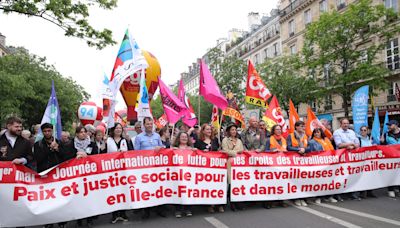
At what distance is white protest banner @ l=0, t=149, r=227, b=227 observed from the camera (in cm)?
520

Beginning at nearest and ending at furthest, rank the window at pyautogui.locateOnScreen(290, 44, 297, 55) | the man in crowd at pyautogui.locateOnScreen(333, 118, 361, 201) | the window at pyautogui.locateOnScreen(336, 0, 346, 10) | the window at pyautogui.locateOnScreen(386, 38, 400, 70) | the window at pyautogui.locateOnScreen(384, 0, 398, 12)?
the man in crowd at pyautogui.locateOnScreen(333, 118, 361, 201)
the window at pyautogui.locateOnScreen(384, 0, 398, 12)
the window at pyautogui.locateOnScreen(386, 38, 400, 70)
the window at pyautogui.locateOnScreen(336, 0, 346, 10)
the window at pyautogui.locateOnScreen(290, 44, 297, 55)

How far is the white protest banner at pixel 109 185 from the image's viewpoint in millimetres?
5195

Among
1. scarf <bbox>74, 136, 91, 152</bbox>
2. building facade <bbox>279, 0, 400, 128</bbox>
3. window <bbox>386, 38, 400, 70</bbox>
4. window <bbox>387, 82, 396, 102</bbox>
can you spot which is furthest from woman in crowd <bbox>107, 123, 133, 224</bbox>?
window <bbox>387, 82, 396, 102</bbox>

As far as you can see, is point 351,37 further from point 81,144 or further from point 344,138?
point 81,144

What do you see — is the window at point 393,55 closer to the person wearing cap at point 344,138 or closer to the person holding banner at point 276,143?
the person wearing cap at point 344,138

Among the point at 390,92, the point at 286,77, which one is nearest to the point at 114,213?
the point at 286,77

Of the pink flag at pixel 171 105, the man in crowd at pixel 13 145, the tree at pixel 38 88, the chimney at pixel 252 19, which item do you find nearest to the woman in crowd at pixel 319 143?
the pink flag at pixel 171 105

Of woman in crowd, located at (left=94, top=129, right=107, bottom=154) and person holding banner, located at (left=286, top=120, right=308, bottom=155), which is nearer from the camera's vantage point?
woman in crowd, located at (left=94, top=129, right=107, bottom=154)

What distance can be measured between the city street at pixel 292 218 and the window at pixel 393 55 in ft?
79.1

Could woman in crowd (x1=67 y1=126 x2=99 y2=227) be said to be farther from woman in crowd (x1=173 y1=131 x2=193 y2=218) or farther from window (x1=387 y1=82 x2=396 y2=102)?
window (x1=387 y1=82 x2=396 y2=102)

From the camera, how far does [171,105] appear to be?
24.2 feet

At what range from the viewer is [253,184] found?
644cm

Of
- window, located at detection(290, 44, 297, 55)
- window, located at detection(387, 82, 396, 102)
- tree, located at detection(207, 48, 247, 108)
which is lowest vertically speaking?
window, located at detection(387, 82, 396, 102)

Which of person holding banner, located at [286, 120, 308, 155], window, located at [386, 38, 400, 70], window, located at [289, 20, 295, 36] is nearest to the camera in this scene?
person holding banner, located at [286, 120, 308, 155]
